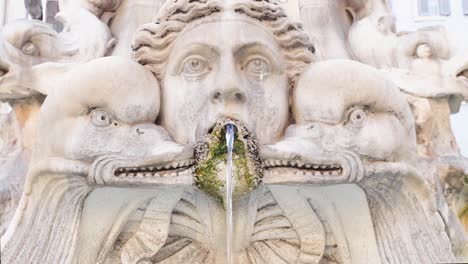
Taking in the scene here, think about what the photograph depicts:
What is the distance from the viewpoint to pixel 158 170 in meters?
2.46

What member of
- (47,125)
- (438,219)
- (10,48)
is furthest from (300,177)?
(10,48)

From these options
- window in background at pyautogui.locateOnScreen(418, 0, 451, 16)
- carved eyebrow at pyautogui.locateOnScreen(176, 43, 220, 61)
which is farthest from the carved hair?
window in background at pyautogui.locateOnScreen(418, 0, 451, 16)

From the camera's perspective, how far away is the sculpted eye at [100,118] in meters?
2.59

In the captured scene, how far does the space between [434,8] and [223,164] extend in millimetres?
11356

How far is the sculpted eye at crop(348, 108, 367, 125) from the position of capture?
2.63 meters

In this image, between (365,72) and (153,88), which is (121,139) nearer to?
(153,88)

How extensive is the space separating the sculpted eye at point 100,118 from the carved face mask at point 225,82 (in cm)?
23

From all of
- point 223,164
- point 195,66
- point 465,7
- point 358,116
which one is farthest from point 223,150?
point 465,7

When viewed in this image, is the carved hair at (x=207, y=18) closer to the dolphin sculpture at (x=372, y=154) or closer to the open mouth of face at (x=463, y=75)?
the dolphin sculpture at (x=372, y=154)

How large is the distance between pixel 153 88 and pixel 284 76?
0.49 metres

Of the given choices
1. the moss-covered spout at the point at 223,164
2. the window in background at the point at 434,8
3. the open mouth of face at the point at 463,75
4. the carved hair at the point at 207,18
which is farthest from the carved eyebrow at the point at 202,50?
the window in background at the point at 434,8

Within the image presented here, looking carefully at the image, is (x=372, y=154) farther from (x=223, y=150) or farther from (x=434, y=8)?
(x=434, y=8)

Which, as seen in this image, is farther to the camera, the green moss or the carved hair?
the carved hair

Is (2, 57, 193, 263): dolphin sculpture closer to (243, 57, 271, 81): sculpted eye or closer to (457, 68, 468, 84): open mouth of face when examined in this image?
(243, 57, 271, 81): sculpted eye
